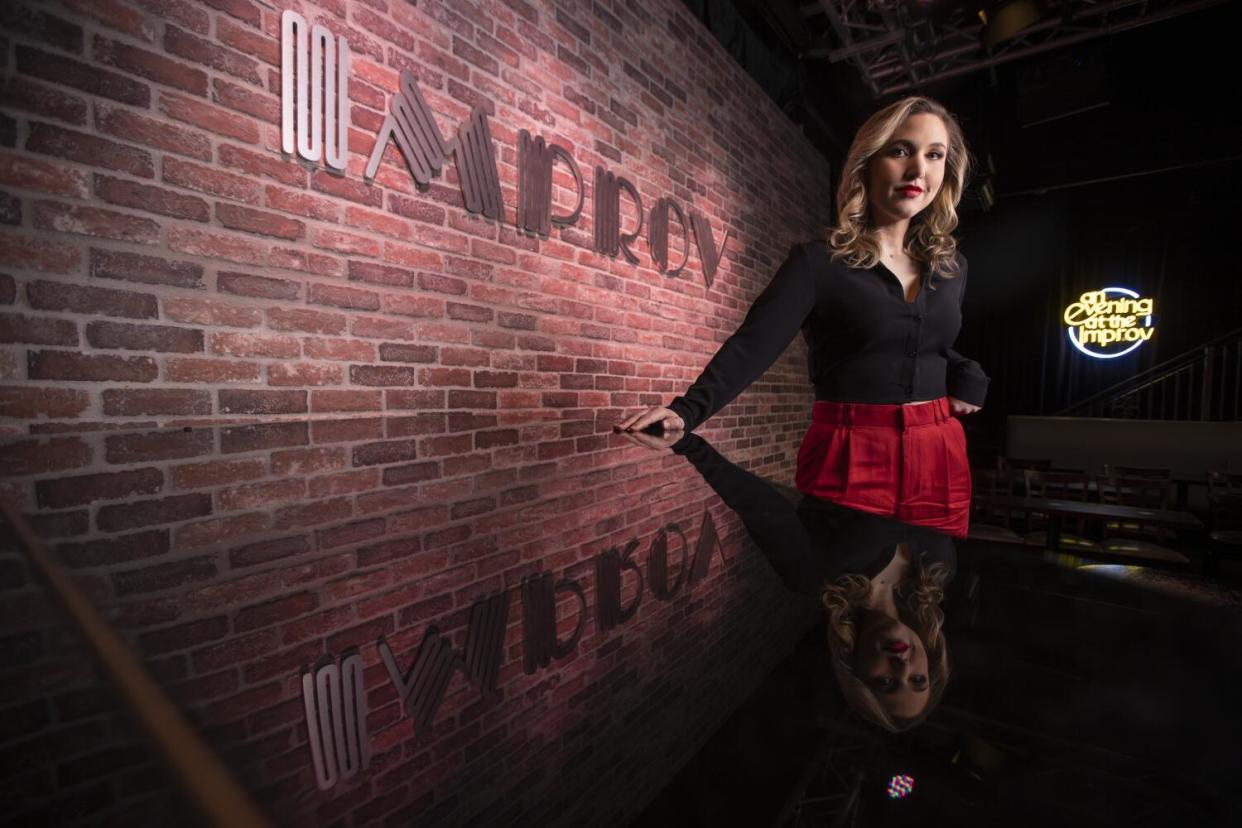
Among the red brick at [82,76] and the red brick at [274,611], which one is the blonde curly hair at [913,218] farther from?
the red brick at [82,76]

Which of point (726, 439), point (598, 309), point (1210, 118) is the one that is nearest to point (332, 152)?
point (598, 309)

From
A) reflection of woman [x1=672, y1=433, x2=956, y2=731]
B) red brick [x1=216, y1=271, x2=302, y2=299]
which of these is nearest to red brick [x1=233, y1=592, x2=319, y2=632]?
reflection of woman [x1=672, y1=433, x2=956, y2=731]

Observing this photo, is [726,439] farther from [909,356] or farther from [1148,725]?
[1148,725]

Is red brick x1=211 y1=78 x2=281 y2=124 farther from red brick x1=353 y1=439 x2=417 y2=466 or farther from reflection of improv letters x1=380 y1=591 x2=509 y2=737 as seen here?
reflection of improv letters x1=380 y1=591 x2=509 y2=737

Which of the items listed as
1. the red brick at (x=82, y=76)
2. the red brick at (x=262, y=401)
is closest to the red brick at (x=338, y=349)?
the red brick at (x=262, y=401)

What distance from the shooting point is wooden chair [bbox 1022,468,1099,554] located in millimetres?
3441

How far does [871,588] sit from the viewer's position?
0.56m

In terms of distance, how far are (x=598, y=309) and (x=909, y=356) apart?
151cm

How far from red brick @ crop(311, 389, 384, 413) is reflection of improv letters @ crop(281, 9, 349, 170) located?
63cm

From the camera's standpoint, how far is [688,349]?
328 cm

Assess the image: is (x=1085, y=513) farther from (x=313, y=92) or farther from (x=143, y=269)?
(x=143, y=269)

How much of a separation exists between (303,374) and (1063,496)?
5.61 meters

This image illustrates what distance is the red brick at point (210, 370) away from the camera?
1281 millimetres

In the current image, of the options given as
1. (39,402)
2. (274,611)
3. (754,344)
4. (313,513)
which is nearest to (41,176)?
(39,402)
